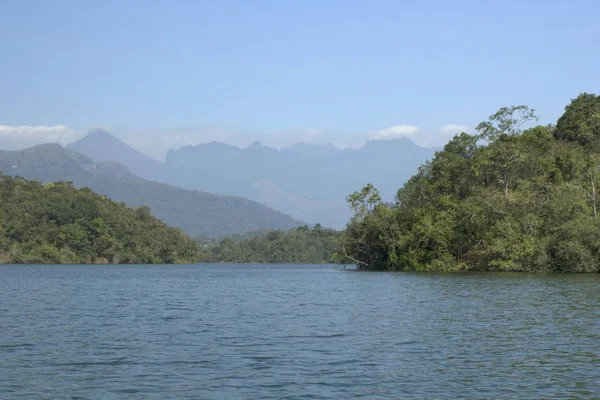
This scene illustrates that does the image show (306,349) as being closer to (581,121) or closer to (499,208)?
(499,208)

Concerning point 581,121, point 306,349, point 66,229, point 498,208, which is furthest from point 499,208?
point 66,229

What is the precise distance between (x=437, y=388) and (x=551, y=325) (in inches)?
552

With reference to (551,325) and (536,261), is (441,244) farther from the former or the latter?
(551,325)

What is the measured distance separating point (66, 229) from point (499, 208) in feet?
377

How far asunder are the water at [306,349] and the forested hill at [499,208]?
32.6 m

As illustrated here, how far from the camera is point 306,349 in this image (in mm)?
25641

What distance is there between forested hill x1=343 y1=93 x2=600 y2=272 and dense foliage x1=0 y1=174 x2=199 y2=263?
85.0 metres

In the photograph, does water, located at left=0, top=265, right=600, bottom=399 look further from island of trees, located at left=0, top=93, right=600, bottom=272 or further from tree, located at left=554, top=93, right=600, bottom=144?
tree, located at left=554, top=93, right=600, bottom=144

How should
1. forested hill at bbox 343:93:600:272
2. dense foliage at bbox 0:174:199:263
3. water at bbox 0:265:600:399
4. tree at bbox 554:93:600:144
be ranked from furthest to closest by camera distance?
dense foliage at bbox 0:174:199:263, tree at bbox 554:93:600:144, forested hill at bbox 343:93:600:272, water at bbox 0:265:600:399

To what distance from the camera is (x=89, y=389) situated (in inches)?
765

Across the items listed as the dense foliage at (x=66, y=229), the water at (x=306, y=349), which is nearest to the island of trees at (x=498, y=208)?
the water at (x=306, y=349)

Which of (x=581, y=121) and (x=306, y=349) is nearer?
(x=306, y=349)

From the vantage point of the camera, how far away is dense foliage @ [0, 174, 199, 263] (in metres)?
161

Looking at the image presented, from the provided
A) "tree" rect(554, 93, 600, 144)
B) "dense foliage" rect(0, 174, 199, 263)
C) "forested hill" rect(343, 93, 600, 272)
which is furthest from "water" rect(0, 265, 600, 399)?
"dense foliage" rect(0, 174, 199, 263)
